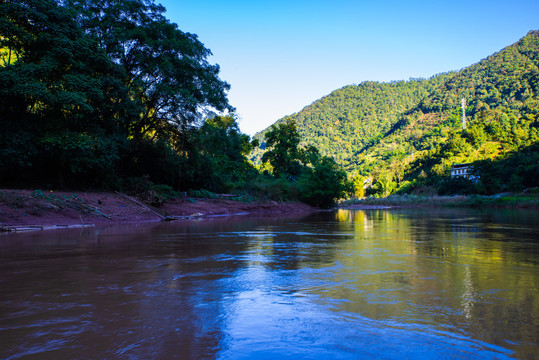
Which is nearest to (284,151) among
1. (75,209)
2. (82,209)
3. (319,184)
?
(319,184)

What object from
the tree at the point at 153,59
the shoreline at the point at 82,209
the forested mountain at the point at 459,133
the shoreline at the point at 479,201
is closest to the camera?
the shoreline at the point at 82,209

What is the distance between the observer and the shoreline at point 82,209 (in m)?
13.6

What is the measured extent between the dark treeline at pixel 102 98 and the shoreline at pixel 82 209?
1900mm

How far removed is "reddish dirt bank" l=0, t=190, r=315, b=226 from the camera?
13625 millimetres

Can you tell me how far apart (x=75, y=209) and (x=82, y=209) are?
1.11ft

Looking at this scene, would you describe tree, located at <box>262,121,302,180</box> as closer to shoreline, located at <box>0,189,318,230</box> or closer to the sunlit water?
shoreline, located at <box>0,189,318,230</box>

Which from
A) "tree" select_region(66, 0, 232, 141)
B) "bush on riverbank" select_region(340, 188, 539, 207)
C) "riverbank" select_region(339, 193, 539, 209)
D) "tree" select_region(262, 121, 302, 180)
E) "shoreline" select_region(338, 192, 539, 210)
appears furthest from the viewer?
"tree" select_region(262, 121, 302, 180)

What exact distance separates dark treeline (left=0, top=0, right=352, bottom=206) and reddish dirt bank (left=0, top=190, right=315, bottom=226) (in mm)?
1872

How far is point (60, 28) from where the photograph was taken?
17.8 metres

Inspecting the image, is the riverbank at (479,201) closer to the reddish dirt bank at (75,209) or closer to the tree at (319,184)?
the tree at (319,184)

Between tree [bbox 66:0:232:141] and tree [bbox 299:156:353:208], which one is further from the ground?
tree [bbox 66:0:232:141]

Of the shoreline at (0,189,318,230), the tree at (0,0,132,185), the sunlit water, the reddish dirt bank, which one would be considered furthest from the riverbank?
the tree at (0,0,132,185)

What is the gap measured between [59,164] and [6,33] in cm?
668

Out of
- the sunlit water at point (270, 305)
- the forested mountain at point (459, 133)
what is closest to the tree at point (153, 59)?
the sunlit water at point (270, 305)
